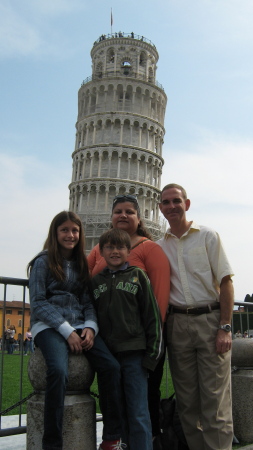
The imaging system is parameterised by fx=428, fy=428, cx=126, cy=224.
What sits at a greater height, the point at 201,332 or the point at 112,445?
the point at 201,332

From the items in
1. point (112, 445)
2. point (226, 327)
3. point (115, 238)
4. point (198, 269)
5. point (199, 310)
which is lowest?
point (112, 445)

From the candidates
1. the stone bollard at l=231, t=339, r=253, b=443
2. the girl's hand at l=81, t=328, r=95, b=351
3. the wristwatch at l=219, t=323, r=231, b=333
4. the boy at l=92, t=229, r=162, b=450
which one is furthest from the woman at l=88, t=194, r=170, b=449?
Answer: the stone bollard at l=231, t=339, r=253, b=443

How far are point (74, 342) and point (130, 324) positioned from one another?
0.43 metres

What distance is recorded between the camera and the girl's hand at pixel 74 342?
2.86 m

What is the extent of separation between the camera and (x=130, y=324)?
306 cm

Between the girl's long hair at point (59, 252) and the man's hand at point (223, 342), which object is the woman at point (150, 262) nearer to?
the girl's long hair at point (59, 252)

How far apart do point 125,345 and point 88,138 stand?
42494mm

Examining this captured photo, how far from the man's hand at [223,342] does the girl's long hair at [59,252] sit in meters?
1.12

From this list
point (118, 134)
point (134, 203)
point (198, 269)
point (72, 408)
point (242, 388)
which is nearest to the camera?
point (72, 408)

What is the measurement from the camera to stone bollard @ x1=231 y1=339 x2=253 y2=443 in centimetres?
424

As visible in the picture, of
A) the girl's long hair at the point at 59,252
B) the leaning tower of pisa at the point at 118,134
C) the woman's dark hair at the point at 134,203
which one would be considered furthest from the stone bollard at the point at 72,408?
the leaning tower of pisa at the point at 118,134

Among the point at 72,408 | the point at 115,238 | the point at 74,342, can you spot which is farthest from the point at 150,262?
the point at 72,408

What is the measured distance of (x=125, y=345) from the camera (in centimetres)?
302

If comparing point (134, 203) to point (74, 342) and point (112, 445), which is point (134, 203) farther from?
point (112, 445)
